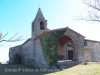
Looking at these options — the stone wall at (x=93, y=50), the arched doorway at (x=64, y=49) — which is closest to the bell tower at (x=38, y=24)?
the arched doorway at (x=64, y=49)

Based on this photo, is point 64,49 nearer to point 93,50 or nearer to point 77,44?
point 77,44

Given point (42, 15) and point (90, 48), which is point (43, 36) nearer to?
point (42, 15)

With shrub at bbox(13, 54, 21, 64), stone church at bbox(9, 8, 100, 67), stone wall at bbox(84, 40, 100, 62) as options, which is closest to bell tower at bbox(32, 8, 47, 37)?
stone church at bbox(9, 8, 100, 67)

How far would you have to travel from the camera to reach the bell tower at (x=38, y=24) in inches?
891

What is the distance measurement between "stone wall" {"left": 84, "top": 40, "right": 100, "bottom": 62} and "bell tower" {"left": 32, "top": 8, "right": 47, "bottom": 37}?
987 centimetres

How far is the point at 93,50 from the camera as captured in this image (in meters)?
29.4

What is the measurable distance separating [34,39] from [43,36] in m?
2.75

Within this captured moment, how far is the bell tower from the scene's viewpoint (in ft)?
74.3

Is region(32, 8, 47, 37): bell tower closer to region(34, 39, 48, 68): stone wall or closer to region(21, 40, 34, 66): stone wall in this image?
region(34, 39, 48, 68): stone wall

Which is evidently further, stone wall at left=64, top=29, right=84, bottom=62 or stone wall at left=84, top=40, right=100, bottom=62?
stone wall at left=84, top=40, right=100, bottom=62

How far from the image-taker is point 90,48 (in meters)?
29.1

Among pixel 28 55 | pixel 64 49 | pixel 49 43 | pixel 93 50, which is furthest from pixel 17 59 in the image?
pixel 93 50

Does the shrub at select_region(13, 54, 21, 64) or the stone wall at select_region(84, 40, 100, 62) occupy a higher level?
the stone wall at select_region(84, 40, 100, 62)

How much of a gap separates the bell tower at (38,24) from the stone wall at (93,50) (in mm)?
9865
